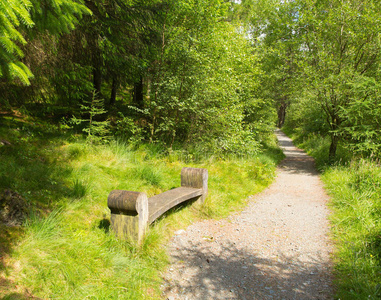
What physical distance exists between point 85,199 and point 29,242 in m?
1.40

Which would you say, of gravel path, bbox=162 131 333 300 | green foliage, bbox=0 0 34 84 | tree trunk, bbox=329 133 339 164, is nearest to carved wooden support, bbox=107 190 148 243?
gravel path, bbox=162 131 333 300

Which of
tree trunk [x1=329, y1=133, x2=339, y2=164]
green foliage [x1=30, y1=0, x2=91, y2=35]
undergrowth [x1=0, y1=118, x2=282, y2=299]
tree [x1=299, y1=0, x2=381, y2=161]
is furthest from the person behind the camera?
tree trunk [x1=329, y1=133, x2=339, y2=164]

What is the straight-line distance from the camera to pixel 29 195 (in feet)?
12.0

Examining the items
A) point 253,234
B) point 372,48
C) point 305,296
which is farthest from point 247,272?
point 372,48

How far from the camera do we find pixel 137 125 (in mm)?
8469

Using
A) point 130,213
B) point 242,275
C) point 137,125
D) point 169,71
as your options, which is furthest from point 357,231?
point 137,125

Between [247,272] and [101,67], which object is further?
[101,67]

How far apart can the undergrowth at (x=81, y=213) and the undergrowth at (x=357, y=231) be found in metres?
2.10

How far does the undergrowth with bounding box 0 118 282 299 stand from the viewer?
2.57 m

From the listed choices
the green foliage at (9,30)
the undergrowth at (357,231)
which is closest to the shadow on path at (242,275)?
the undergrowth at (357,231)

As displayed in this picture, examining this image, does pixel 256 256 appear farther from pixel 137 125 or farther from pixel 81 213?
pixel 137 125

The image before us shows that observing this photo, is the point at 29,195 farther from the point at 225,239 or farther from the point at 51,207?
the point at 225,239

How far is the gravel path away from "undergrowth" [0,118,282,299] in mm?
A: 298

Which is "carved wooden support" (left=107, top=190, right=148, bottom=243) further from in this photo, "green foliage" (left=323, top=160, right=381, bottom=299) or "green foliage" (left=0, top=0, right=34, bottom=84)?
"green foliage" (left=323, top=160, right=381, bottom=299)
